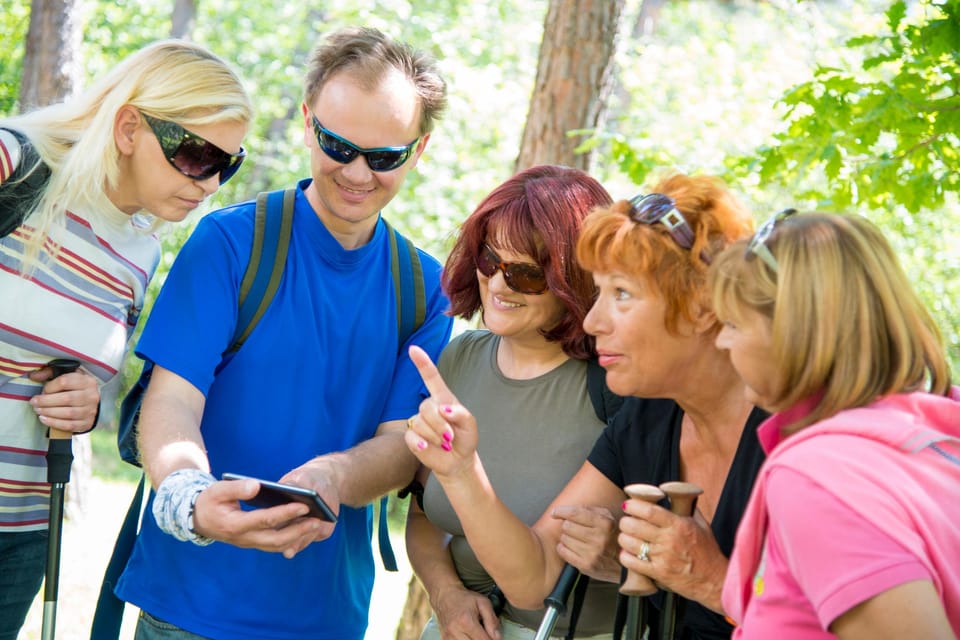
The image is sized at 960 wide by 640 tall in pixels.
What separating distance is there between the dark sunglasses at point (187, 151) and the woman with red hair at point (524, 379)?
77 centimetres

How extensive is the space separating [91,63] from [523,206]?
13087 millimetres

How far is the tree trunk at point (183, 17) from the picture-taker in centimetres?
1548

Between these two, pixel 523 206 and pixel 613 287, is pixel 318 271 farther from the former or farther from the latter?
pixel 613 287

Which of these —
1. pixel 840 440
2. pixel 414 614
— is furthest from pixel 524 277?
pixel 414 614

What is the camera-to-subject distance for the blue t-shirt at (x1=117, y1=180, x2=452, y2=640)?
2.86 m

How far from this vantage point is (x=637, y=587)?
2.38 m

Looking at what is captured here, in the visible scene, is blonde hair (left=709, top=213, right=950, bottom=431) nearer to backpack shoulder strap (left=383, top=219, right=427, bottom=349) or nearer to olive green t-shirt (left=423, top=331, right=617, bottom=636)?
olive green t-shirt (left=423, top=331, right=617, bottom=636)

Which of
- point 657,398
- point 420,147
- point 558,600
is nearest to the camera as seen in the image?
point 558,600

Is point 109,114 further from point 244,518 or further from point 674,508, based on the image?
point 674,508

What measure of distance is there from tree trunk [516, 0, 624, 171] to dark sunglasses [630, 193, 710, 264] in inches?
114

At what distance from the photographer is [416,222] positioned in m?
14.7

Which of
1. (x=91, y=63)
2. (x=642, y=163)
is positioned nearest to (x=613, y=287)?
(x=642, y=163)

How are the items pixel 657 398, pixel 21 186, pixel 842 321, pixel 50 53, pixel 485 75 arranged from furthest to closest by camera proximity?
pixel 485 75, pixel 50 53, pixel 21 186, pixel 657 398, pixel 842 321

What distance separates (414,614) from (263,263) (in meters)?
2.76
